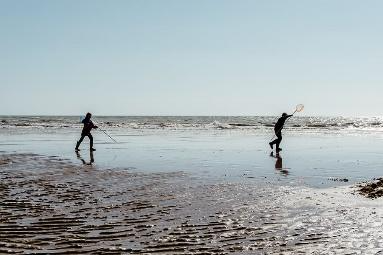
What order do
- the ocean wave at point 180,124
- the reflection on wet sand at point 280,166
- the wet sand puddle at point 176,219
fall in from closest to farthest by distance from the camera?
the wet sand puddle at point 176,219, the reflection on wet sand at point 280,166, the ocean wave at point 180,124

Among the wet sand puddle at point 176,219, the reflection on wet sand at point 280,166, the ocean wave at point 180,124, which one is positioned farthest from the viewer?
the ocean wave at point 180,124

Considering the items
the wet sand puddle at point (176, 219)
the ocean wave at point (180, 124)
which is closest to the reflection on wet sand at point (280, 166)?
the wet sand puddle at point (176, 219)

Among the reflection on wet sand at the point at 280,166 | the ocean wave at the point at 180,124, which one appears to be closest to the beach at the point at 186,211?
the reflection on wet sand at the point at 280,166

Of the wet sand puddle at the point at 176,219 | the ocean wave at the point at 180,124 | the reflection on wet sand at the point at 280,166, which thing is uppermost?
the ocean wave at the point at 180,124

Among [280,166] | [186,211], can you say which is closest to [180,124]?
[280,166]

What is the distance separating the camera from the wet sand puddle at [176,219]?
6.49 metres

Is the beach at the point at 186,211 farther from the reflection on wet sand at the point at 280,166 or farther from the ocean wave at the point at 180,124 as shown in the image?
the ocean wave at the point at 180,124

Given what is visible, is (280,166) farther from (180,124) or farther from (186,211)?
(180,124)

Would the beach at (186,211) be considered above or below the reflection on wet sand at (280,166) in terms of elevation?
below

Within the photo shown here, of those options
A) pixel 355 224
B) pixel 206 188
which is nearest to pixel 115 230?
pixel 355 224

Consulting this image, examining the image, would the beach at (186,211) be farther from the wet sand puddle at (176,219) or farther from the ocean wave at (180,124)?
the ocean wave at (180,124)

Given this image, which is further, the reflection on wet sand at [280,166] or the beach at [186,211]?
the reflection on wet sand at [280,166]

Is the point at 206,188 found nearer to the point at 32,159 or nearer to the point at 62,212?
the point at 62,212

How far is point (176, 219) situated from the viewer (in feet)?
27.1
